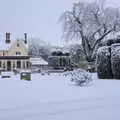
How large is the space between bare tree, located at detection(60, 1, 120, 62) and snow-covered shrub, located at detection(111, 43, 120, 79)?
26348mm

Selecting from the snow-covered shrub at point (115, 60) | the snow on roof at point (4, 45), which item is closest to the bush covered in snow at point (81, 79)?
the snow-covered shrub at point (115, 60)

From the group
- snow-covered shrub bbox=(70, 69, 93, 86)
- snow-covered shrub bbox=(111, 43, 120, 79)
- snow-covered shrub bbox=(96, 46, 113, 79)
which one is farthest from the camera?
snow-covered shrub bbox=(96, 46, 113, 79)

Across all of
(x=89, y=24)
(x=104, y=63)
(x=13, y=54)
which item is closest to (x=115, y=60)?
(x=104, y=63)

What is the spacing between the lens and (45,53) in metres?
88.3

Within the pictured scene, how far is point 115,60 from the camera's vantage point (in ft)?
71.0

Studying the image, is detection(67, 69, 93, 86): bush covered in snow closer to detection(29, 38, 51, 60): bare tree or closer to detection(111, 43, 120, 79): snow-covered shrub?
detection(111, 43, 120, 79): snow-covered shrub

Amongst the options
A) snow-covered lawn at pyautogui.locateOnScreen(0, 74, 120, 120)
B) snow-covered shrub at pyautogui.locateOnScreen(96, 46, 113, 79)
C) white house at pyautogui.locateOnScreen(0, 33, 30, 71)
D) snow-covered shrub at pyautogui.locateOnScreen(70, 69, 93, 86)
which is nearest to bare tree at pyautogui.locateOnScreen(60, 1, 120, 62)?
white house at pyautogui.locateOnScreen(0, 33, 30, 71)

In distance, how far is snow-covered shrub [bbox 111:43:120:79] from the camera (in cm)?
2147

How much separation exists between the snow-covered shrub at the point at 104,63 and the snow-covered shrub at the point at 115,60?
2.28 ft

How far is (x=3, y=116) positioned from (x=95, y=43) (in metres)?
41.7

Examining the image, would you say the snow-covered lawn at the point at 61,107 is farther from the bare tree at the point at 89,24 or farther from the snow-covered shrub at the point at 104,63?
the bare tree at the point at 89,24

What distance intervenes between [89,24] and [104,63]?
27.7 meters

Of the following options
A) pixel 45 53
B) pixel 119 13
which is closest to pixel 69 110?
pixel 119 13

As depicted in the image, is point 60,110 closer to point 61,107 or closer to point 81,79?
point 61,107
